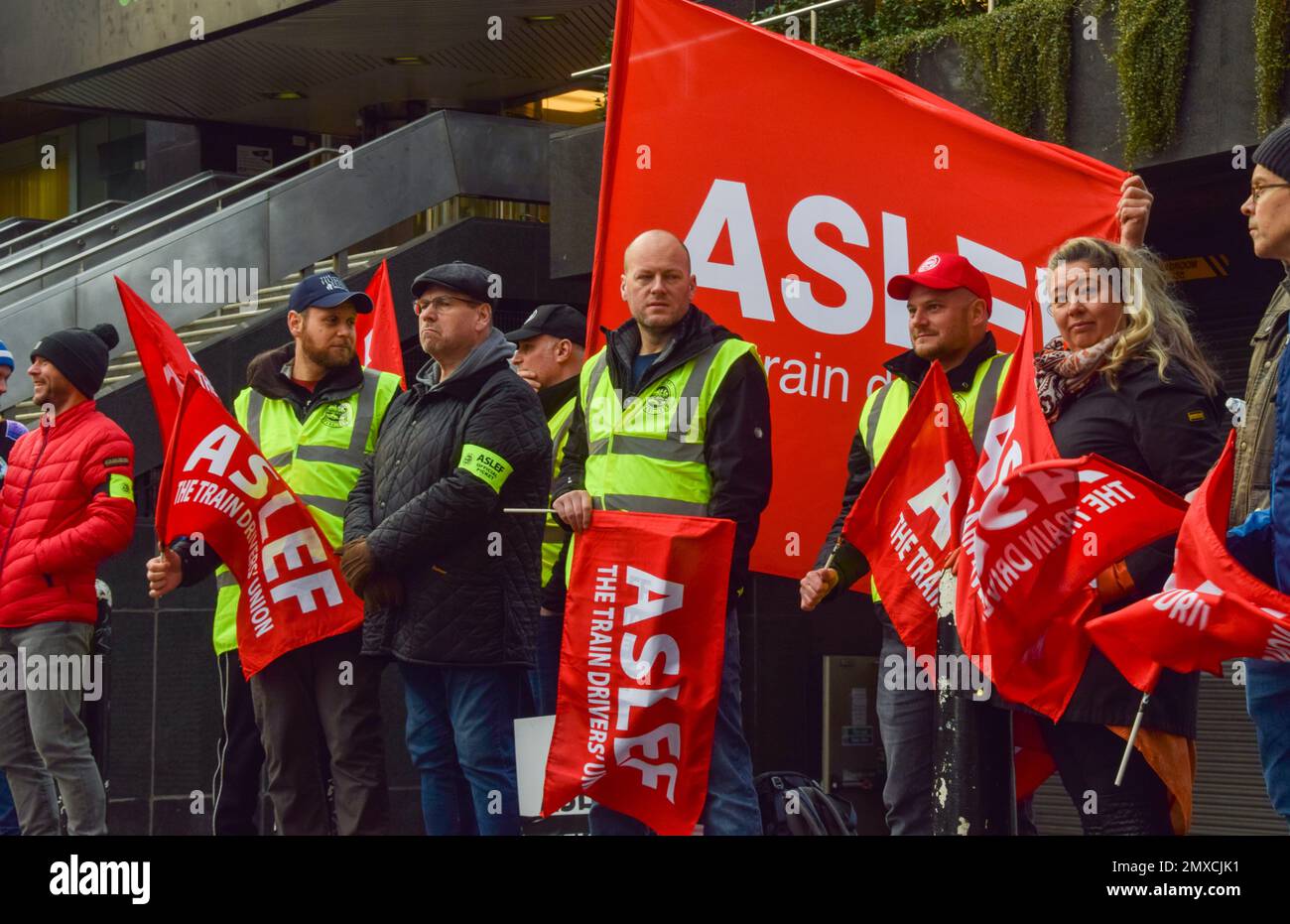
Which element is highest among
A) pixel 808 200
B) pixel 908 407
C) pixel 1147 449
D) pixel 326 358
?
pixel 808 200

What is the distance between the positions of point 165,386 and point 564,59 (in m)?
16.0

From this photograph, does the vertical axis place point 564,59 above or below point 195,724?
above

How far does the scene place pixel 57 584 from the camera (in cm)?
840

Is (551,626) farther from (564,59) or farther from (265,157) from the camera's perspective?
(265,157)

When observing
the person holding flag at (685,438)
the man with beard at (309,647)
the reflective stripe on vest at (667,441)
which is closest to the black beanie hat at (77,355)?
the man with beard at (309,647)

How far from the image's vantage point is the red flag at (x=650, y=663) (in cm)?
652

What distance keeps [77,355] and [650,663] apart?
354 cm

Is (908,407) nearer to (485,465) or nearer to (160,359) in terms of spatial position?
(485,465)

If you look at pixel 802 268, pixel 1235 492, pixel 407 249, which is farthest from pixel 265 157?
pixel 1235 492

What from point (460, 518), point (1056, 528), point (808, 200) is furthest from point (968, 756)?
point (808, 200)

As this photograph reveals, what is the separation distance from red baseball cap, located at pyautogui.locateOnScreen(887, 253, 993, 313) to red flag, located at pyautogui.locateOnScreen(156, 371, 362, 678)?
2327 mm

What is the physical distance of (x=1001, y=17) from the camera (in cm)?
1076
